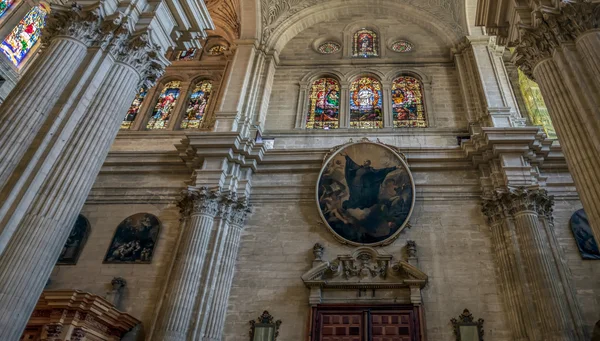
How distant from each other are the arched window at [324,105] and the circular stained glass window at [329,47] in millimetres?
1553

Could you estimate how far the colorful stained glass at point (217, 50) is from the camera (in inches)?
685

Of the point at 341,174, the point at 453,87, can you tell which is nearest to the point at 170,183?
the point at 341,174

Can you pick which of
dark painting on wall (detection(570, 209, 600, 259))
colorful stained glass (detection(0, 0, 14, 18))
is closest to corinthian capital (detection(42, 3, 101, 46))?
colorful stained glass (detection(0, 0, 14, 18))

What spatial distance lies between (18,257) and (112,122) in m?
2.43

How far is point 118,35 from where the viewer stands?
7.09 metres

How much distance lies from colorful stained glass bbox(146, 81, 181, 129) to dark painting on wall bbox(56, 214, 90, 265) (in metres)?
4.22

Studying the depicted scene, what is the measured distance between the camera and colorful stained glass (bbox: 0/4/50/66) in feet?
43.4

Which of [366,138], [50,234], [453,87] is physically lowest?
[50,234]

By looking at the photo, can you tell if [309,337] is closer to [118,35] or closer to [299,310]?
[299,310]

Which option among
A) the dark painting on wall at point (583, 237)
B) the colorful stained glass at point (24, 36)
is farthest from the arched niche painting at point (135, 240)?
the dark painting on wall at point (583, 237)

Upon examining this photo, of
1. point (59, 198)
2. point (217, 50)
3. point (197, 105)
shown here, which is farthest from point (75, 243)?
point (217, 50)

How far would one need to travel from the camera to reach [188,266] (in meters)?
10.0

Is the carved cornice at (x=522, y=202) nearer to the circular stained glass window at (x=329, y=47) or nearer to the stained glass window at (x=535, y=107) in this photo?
the stained glass window at (x=535, y=107)

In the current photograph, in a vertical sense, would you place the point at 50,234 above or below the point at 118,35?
below
